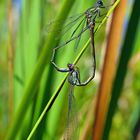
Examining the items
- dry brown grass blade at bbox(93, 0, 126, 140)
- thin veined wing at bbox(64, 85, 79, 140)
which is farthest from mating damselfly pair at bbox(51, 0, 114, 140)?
dry brown grass blade at bbox(93, 0, 126, 140)

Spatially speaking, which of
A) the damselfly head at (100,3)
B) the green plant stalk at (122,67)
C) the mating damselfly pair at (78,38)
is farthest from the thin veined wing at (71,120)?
the green plant stalk at (122,67)

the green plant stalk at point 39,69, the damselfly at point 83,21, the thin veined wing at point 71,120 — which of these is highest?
the damselfly at point 83,21

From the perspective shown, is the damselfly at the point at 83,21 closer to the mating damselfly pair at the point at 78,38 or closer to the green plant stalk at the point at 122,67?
the mating damselfly pair at the point at 78,38

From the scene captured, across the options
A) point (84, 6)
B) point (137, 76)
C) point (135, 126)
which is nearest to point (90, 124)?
point (135, 126)

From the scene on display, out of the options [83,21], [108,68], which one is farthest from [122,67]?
[83,21]

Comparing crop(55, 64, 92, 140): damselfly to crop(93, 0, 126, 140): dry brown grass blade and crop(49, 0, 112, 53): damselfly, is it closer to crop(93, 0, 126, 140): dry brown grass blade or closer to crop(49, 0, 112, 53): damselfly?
crop(49, 0, 112, 53): damselfly
